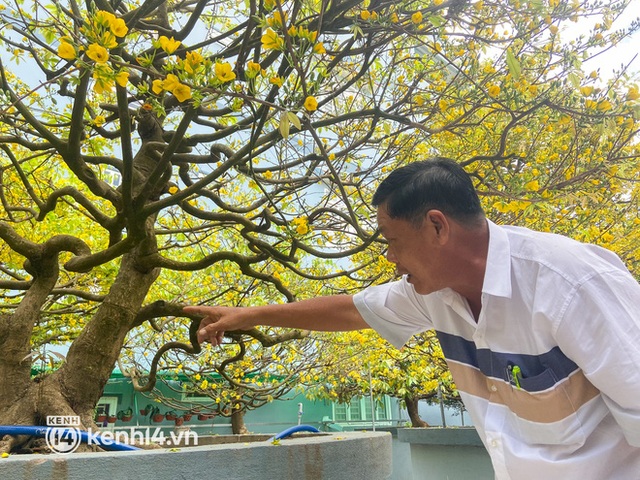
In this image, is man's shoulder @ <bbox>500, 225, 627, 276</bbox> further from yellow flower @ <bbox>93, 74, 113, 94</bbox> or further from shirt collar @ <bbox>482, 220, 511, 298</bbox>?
yellow flower @ <bbox>93, 74, 113, 94</bbox>

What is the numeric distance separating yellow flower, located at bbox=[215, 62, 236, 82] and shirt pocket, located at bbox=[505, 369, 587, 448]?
1.26 metres

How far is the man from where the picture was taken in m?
1.22

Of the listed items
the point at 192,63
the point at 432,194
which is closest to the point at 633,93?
the point at 432,194

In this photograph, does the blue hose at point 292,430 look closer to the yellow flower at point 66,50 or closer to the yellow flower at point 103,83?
the yellow flower at point 103,83

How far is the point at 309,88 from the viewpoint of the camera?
6.46 ft

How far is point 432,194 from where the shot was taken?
154 centimetres

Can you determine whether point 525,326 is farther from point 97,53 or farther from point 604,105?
point 604,105

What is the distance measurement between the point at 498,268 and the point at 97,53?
1.30 metres

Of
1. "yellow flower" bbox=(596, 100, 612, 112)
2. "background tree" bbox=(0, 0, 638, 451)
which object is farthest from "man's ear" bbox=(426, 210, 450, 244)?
"yellow flower" bbox=(596, 100, 612, 112)

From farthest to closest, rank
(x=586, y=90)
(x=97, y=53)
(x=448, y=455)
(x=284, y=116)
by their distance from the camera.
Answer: (x=448, y=455), (x=586, y=90), (x=284, y=116), (x=97, y=53)

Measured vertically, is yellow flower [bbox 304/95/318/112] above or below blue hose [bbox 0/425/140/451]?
above

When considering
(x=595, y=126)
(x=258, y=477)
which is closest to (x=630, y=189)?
(x=595, y=126)

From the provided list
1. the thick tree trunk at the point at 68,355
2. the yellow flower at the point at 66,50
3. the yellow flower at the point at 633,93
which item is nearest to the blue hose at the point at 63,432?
the thick tree trunk at the point at 68,355

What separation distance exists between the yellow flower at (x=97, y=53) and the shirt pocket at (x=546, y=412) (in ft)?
4.93
